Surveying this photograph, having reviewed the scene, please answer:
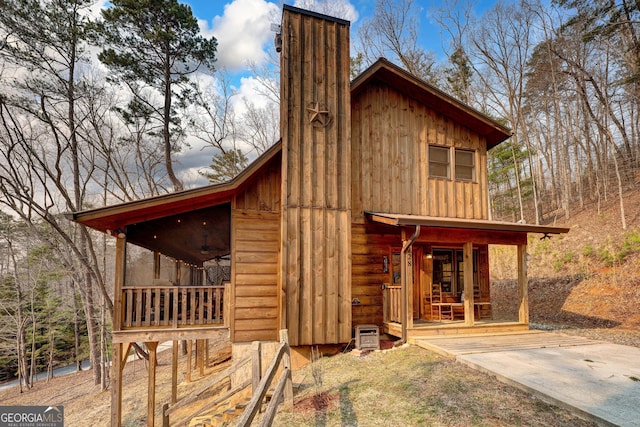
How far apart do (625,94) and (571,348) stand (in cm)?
2062

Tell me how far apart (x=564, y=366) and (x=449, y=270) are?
490 cm

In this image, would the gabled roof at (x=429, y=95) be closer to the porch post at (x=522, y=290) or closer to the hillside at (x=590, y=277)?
the porch post at (x=522, y=290)

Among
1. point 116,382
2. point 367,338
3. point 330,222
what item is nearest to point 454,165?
point 330,222

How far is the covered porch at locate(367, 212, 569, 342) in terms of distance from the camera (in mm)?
8352

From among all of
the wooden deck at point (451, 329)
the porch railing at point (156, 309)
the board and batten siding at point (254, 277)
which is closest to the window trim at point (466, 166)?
the wooden deck at point (451, 329)

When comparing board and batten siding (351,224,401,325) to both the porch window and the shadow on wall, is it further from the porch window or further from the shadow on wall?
the shadow on wall

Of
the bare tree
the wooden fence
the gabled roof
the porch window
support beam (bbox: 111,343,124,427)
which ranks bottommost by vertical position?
support beam (bbox: 111,343,124,427)

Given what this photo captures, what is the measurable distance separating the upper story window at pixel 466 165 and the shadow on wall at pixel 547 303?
437 centimetres

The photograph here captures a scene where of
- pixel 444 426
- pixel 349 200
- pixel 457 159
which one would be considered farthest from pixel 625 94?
pixel 444 426

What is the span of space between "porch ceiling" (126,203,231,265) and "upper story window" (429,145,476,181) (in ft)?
19.8

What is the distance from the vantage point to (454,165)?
10633 mm

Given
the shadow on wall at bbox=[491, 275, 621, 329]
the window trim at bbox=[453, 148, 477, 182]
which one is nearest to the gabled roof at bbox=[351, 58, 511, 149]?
the window trim at bbox=[453, 148, 477, 182]

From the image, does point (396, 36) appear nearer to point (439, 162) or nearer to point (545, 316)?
point (439, 162)

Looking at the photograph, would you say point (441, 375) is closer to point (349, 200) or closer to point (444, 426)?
point (444, 426)
